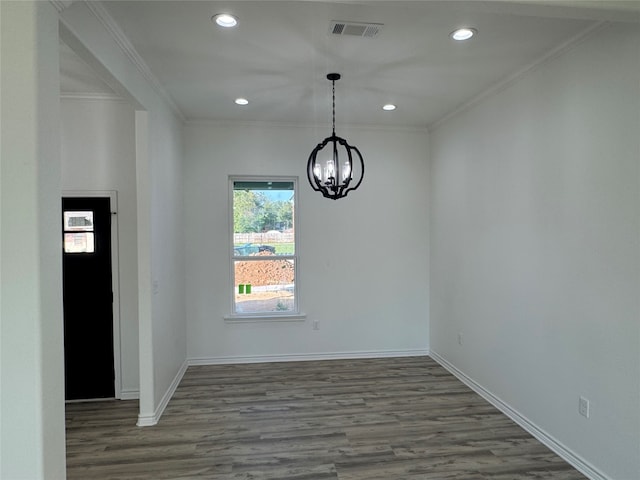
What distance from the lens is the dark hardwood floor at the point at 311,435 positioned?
2.53m

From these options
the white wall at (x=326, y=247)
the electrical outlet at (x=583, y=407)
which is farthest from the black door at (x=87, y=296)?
the electrical outlet at (x=583, y=407)

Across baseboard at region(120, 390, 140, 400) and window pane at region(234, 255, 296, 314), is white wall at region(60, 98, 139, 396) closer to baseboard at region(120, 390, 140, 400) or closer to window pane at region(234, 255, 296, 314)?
baseboard at region(120, 390, 140, 400)

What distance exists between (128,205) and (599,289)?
151 inches

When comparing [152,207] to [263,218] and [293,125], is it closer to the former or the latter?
[263,218]

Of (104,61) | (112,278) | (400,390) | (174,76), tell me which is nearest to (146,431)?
(112,278)

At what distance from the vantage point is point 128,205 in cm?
360

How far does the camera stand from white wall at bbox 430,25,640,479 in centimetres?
220

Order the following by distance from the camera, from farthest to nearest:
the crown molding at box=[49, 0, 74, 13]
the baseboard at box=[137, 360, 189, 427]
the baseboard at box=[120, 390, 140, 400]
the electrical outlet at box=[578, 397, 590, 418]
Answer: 1. the baseboard at box=[120, 390, 140, 400]
2. the baseboard at box=[137, 360, 189, 427]
3. the electrical outlet at box=[578, 397, 590, 418]
4. the crown molding at box=[49, 0, 74, 13]

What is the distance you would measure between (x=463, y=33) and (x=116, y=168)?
10.3 feet

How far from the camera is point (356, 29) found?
243cm

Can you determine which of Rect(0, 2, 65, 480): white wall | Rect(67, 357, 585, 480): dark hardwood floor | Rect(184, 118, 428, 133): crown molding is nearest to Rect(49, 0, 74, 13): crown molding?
Rect(0, 2, 65, 480): white wall

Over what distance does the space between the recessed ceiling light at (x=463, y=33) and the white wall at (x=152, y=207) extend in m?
2.16

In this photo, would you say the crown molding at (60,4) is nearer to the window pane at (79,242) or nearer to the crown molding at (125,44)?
the crown molding at (125,44)

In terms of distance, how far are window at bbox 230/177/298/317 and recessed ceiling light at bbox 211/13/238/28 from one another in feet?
7.77
